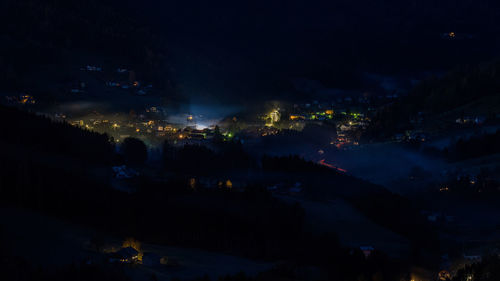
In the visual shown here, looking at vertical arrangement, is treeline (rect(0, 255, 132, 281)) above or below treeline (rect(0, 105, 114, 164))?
below

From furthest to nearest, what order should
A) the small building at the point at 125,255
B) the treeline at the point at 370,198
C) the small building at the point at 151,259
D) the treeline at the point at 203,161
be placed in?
the treeline at the point at 203,161 < the treeline at the point at 370,198 < the small building at the point at 151,259 < the small building at the point at 125,255

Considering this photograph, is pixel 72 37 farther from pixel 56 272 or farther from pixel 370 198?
pixel 56 272

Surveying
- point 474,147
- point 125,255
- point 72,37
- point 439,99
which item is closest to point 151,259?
point 125,255

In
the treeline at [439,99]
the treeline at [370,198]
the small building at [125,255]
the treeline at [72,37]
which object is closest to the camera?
the small building at [125,255]

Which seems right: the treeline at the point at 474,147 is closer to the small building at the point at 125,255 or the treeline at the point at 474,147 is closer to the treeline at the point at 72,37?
the small building at the point at 125,255

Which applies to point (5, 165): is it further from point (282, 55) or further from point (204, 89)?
point (282, 55)

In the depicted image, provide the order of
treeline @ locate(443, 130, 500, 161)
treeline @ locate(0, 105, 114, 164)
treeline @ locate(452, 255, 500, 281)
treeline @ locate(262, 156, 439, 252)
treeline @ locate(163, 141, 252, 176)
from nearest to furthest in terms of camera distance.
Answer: treeline @ locate(452, 255, 500, 281) → treeline @ locate(262, 156, 439, 252) → treeline @ locate(0, 105, 114, 164) → treeline @ locate(163, 141, 252, 176) → treeline @ locate(443, 130, 500, 161)

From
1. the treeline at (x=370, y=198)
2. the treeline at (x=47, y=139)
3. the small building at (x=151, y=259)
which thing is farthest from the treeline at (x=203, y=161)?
the small building at (x=151, y=259)

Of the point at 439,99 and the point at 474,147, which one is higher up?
A: the point at 439,99

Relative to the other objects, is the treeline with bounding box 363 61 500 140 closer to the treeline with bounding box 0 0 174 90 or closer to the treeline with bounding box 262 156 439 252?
the treeline with bounding box 262 156 439 252

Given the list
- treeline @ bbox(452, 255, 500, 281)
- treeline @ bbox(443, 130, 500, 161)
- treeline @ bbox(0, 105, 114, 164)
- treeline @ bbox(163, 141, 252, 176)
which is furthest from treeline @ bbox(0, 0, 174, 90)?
treeline @ bbox(452, 255, 500, 281)

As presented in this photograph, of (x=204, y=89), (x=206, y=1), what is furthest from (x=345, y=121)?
(x=206, y=1)
